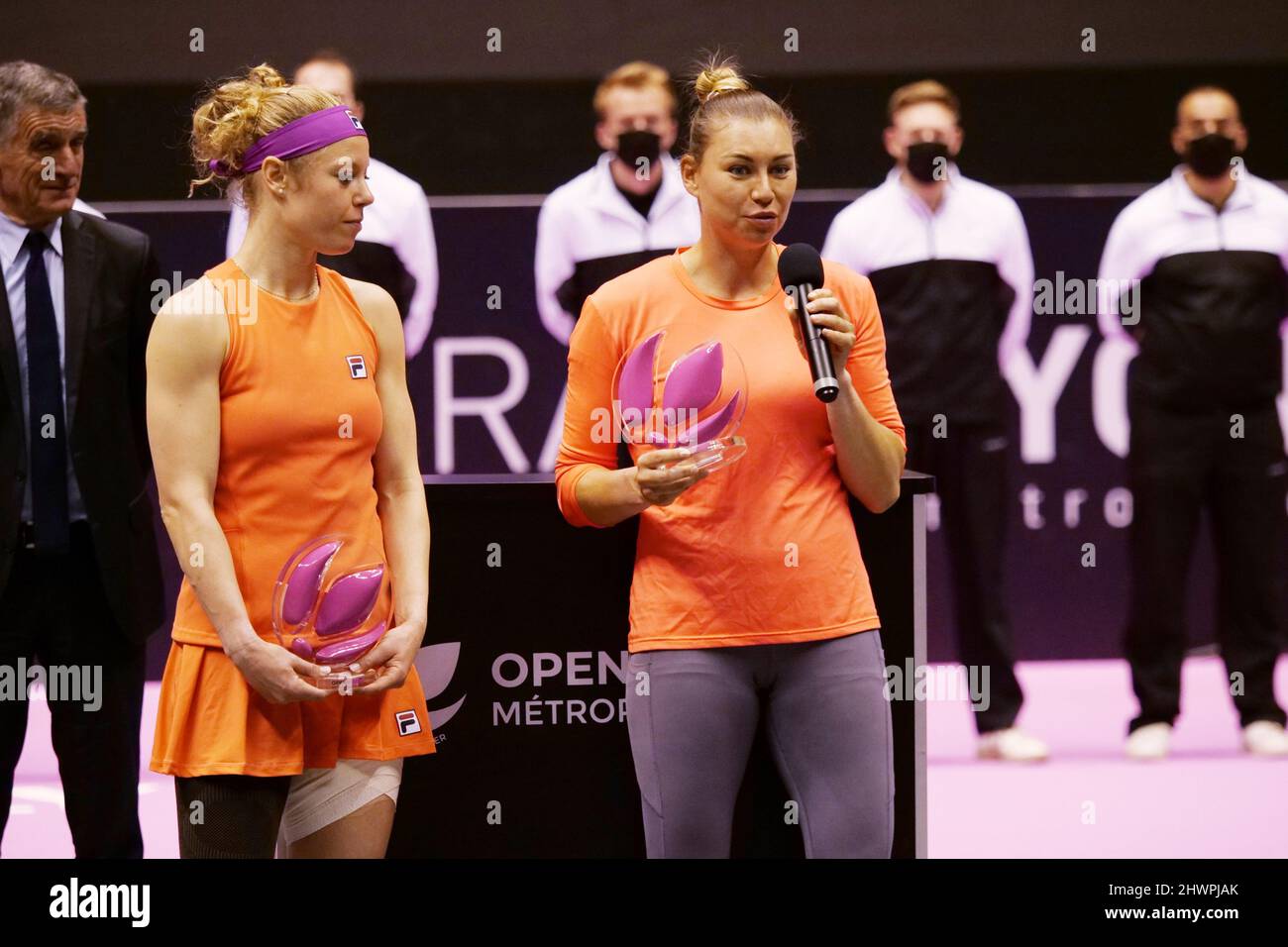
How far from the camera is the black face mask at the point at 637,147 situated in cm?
411

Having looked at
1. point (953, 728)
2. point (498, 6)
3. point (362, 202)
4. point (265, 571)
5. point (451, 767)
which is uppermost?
point (498, 6)

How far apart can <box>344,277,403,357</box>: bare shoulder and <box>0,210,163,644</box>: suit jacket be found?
64 centimetres

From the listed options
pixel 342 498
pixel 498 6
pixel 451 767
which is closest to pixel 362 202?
pixel 342 498

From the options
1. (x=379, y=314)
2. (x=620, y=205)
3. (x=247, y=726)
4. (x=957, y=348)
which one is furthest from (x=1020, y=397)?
(x=247, y=726)

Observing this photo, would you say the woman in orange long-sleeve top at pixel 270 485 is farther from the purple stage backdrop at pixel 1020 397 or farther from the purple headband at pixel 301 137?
the purple stage backdrop at pixel 1020 397

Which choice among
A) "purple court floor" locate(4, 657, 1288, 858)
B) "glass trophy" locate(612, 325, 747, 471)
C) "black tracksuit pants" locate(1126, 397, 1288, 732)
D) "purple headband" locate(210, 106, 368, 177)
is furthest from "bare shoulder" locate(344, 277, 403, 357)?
"black tracksuit pants" locate(1126, 397, 1288, 732)

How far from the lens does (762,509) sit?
86.5 inches

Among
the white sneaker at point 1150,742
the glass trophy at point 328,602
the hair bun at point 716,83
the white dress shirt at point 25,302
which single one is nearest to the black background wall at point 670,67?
the white dress shirt at point 25,302

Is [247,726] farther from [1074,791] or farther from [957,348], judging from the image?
[957,348]

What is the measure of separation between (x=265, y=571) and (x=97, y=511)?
659 millimetres

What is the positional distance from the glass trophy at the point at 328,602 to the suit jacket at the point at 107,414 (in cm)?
65

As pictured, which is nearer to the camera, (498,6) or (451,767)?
(451,767)

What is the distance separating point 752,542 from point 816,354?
30cm
